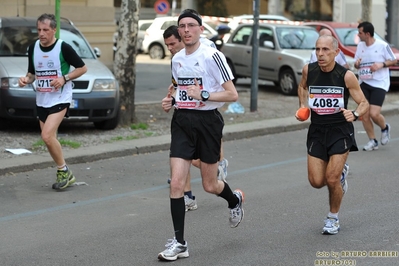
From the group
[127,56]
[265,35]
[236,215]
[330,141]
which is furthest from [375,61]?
[265,35]

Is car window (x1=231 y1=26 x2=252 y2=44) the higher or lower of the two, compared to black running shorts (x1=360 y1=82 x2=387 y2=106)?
higher

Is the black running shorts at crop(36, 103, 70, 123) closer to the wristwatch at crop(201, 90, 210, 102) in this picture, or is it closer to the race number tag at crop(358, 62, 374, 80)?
the wristwatch at crop(201, 90, 210, 102)

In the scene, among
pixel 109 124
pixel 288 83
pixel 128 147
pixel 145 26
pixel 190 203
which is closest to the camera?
pixel 190 203

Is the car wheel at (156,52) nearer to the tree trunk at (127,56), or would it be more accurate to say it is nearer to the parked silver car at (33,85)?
the parked silver car at (33,85)

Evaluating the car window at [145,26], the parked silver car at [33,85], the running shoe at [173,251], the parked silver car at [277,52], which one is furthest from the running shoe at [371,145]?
the car window at [145,26]

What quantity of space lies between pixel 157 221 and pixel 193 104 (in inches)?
63.7

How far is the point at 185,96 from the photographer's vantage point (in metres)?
7.01

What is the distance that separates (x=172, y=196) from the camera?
6777mm

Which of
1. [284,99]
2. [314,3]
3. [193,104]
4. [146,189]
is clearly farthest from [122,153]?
[314,3]

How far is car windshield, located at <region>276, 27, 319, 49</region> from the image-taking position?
21.2 m

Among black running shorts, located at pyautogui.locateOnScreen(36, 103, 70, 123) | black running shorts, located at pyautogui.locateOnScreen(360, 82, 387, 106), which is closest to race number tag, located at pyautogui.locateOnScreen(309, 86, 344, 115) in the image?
black running shorts, located at pyautogui.locateOnScreen(36, 103, 70, 123)

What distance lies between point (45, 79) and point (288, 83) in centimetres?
1152

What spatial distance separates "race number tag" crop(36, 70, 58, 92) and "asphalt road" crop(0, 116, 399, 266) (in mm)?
1162

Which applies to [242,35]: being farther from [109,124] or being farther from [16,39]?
[16,39]
